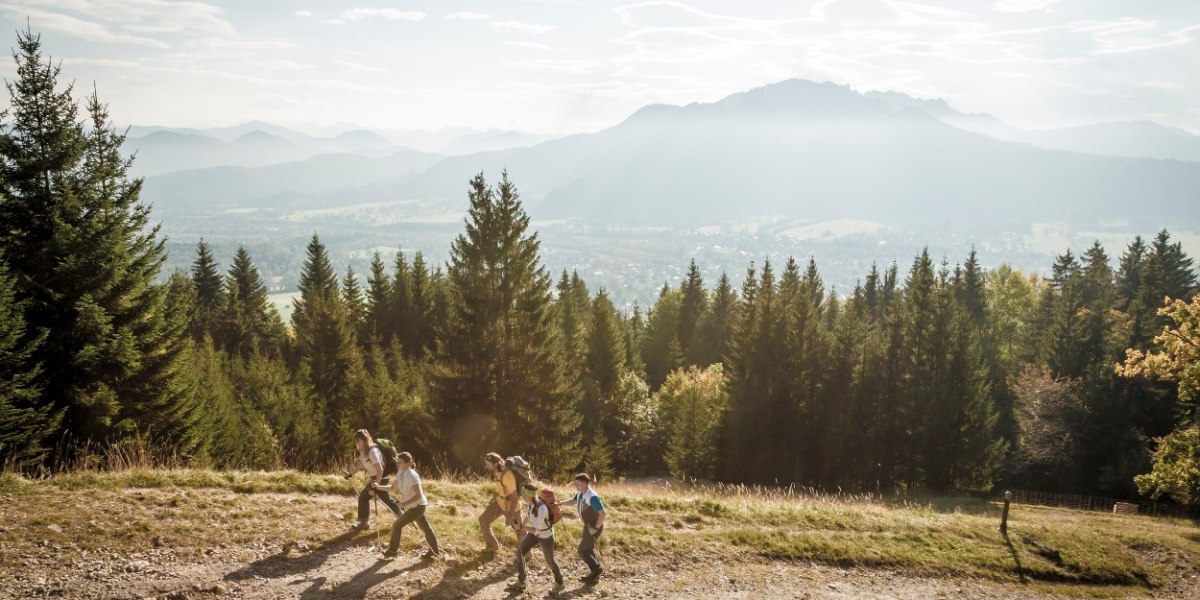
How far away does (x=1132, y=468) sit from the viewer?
3728 cm

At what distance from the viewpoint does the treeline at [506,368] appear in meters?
17.2

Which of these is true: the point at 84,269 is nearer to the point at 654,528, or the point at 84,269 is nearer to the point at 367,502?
the point at 367,502

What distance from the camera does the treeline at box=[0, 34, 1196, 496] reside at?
17172mm

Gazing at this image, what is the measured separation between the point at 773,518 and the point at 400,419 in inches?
744

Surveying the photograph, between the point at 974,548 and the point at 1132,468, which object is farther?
the point at 1132,468

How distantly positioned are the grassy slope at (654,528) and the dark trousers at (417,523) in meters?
0.67

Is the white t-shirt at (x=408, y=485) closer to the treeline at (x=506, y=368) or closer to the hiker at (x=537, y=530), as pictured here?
the hiker at (x=537, y=530)

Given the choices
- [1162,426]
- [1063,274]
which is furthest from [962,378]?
[1063,274]

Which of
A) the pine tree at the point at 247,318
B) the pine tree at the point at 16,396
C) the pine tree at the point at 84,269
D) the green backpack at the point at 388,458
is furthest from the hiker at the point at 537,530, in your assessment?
the pine tree at the point at 247,318

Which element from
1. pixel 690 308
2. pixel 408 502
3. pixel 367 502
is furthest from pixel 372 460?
pixel 690 308

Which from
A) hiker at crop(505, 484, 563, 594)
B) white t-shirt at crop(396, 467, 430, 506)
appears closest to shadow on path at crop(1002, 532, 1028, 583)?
hiker at crop(505, 484, 563, 594)

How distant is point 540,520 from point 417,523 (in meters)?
2.52

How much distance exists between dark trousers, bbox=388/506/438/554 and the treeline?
7.36 m

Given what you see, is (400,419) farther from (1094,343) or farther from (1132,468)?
(1094,343)
